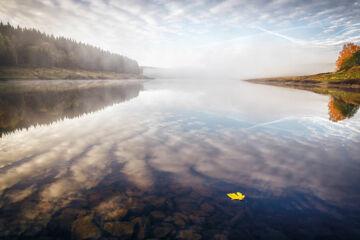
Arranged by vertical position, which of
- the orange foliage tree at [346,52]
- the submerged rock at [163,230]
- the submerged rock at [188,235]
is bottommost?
the submerged rock at [188,235]

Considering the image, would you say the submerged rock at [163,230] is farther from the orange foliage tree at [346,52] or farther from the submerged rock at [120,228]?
the orange foliage tree at [346,52]

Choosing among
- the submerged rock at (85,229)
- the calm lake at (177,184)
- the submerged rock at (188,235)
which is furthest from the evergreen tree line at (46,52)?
the submerged rock at (188,235)

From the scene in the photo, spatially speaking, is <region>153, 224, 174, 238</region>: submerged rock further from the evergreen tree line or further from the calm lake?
the evergreen tree line

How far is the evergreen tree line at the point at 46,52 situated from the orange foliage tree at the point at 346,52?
14880 cm

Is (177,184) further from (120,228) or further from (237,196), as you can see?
(120,228)

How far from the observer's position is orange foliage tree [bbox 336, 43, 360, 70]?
82.1 m

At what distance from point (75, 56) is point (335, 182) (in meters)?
147

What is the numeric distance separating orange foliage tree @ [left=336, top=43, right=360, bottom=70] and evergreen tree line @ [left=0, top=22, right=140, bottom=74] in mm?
148802

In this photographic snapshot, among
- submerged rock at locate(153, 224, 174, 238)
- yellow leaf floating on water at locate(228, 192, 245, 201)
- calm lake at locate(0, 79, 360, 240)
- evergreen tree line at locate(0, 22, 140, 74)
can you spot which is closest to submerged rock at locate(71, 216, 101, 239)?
calm lake at locate(0, 79, 360, 240)

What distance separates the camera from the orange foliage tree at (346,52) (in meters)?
82.1

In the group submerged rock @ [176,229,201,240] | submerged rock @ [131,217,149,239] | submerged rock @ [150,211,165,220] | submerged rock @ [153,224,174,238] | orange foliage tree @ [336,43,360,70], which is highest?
orange foliage tree @ [336,43,360,70]

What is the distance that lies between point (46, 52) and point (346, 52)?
153 m

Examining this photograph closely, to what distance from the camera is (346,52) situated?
85.0 metres

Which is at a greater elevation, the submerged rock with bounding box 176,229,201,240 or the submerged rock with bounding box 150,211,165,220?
the submerged rock with bounding box 150,211,165,220
